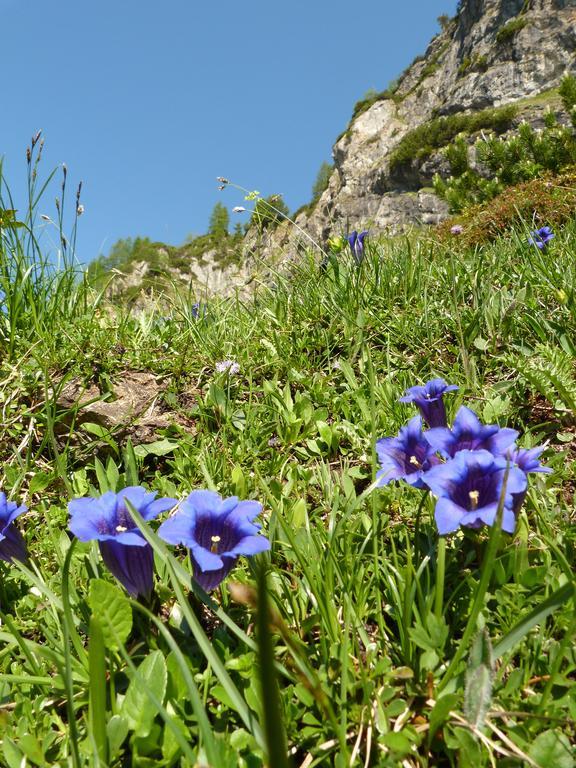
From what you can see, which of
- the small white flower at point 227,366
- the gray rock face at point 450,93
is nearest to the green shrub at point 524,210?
the small white flower at point 227,366

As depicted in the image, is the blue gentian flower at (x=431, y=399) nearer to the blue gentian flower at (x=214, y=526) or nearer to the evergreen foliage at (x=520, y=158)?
the blue gentian flower at (x=214, y=526)

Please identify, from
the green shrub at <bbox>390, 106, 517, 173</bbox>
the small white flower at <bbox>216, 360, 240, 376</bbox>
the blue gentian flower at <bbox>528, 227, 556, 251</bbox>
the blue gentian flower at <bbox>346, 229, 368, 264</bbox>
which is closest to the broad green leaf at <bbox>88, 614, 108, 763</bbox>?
the small white flower at <bbox>216, 360, 240, 376</bbox>

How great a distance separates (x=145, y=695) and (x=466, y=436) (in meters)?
1.02

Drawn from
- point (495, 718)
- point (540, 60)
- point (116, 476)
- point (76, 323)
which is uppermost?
point (540, 60)

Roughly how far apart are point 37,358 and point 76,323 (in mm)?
576

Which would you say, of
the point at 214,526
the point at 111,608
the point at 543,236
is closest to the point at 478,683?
the point at 214,526

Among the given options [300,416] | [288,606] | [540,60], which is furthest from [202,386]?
[540,60]

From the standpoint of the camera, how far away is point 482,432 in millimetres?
1453

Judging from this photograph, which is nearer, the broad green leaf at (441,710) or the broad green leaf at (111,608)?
the broad green leaf at (441,710)

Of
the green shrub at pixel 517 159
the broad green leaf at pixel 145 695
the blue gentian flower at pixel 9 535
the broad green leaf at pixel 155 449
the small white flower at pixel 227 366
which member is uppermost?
the green shrub at pixel 517 159

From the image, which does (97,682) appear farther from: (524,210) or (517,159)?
(517,159)

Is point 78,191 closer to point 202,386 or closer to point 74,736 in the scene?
point 202,386

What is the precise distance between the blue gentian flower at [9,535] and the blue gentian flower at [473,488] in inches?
48.8

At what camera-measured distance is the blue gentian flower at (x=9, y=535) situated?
5.37 feet
